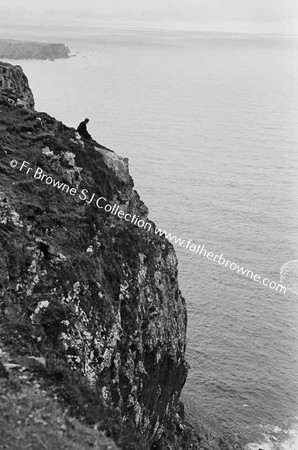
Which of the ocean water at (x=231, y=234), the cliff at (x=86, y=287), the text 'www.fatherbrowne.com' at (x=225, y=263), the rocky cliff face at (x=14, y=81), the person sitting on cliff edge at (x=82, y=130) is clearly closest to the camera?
the cliff at (x=86, y=287)

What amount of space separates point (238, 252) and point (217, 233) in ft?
17.9

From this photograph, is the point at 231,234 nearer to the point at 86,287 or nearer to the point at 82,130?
the point at 82,130

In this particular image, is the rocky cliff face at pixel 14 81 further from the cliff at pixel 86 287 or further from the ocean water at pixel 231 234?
the ocean water at pixel 231 234

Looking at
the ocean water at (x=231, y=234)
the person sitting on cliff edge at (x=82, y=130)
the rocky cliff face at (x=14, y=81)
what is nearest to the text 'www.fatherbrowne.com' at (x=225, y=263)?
the ocean water at (x=231, y=234)

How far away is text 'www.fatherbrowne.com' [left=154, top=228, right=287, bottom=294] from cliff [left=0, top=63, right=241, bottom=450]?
1291 inches

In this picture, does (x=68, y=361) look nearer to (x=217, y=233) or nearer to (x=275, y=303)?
(x=275, y=303)

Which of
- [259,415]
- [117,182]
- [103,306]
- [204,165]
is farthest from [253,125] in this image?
[103,306]

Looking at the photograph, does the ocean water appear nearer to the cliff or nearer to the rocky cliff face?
the cliff

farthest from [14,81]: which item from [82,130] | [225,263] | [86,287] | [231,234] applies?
[231,234]

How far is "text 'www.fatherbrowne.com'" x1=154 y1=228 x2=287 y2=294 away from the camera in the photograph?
7612 centimetres

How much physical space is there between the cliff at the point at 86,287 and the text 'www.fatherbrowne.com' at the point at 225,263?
1291 inches

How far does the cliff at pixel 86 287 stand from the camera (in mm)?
23984

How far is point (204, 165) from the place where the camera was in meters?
123

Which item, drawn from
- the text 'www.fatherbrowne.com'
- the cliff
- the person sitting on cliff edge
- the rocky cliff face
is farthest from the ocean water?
the rocky cliff face
